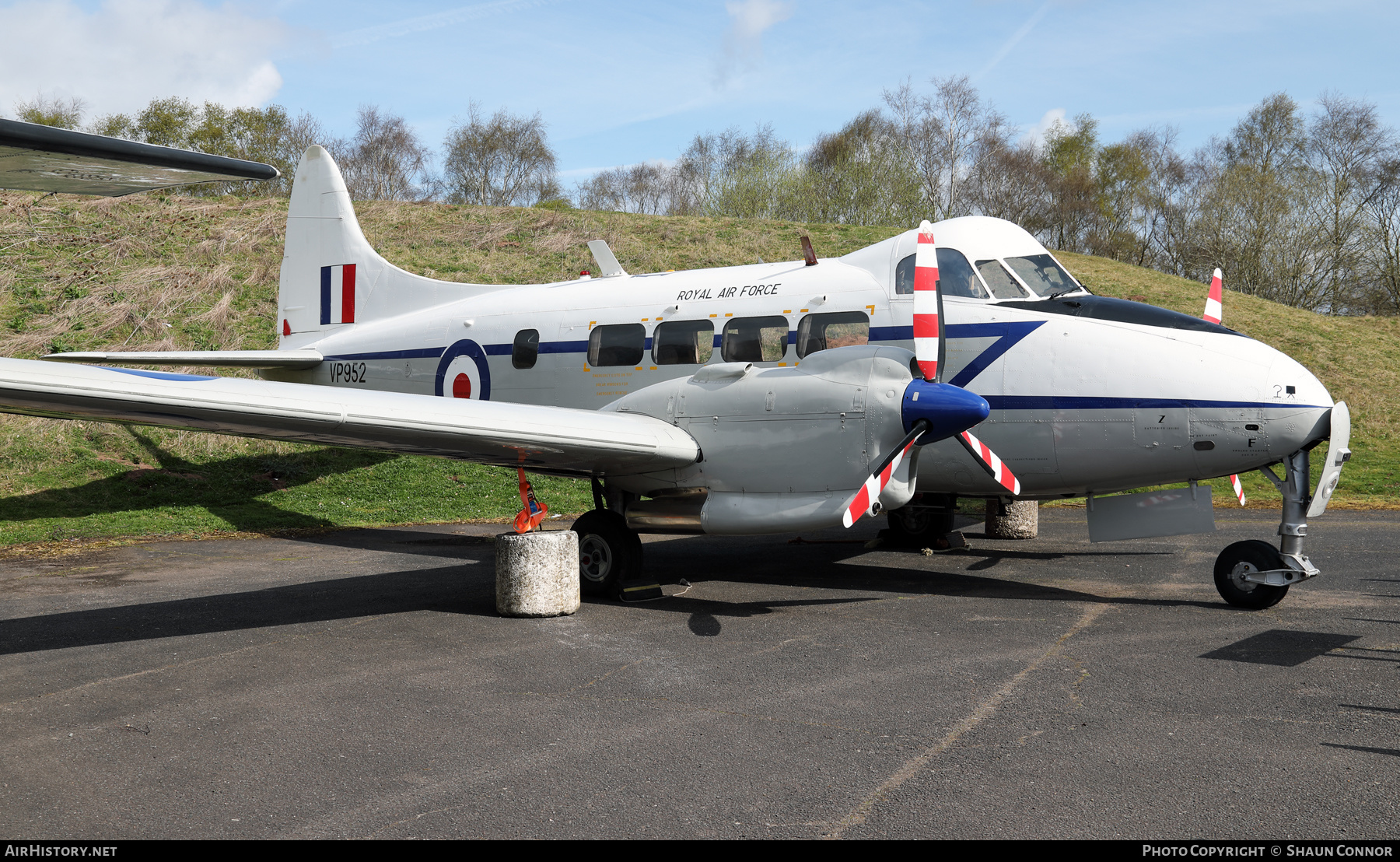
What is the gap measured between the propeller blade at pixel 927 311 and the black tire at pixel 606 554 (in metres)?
3.72

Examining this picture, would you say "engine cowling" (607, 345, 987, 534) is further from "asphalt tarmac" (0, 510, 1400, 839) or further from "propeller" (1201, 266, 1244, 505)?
"propeller" (1201, 266, 1244, 505)

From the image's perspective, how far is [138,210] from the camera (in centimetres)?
2872

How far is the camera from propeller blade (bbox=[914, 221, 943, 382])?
865cm

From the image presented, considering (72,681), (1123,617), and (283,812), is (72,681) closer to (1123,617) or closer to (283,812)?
(283,812)

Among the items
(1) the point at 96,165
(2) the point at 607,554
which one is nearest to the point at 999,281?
(2) the point at 607,554

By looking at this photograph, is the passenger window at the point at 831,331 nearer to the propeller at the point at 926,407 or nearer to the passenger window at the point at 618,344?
the propeller at the point at 926,407

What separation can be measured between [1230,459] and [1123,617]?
6.18ft

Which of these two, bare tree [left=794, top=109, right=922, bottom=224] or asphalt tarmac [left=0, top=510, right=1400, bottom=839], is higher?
bare tree [left=794, top=109, right=922, bottom=224]

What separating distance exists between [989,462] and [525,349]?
6251mm

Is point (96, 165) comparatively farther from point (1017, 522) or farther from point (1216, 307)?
point (1017, 522)

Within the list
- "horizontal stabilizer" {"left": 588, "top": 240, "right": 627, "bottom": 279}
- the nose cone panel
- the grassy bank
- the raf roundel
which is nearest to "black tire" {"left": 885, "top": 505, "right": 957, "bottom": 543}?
the nose cone panel

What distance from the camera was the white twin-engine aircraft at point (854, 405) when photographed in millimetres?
7836

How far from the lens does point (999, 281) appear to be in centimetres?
991

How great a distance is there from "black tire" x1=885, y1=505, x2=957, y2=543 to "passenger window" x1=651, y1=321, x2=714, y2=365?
406 cm
